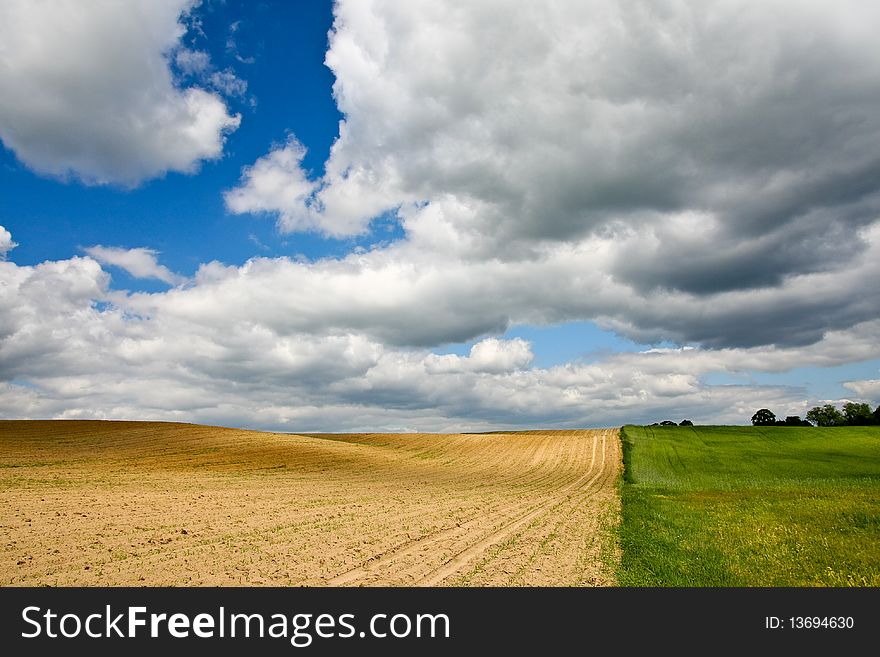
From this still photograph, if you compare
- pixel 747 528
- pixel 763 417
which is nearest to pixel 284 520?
pixel 747 528

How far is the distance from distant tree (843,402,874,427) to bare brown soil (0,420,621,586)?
13448cm

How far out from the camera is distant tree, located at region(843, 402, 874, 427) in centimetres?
14877

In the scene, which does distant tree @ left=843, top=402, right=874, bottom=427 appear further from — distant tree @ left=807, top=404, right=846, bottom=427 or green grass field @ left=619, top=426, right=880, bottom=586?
green grass field @ left=619, top=426, right=880, bottom=586

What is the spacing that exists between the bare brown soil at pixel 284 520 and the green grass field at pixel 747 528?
1.40m

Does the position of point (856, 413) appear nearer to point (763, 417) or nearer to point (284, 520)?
point (763, 417)

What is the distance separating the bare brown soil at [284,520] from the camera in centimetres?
1368

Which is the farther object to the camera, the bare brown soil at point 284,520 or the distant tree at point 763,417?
the distant tree at point 763,417

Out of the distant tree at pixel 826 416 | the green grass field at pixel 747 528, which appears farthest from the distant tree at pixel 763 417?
the green grass field at pixel 747 528

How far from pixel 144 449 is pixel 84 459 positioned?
8.73 m

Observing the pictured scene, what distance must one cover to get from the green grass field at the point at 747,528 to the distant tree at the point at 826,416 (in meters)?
125

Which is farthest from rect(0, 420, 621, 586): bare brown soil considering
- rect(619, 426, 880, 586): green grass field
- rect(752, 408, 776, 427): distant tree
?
rect(752, 408, 776, 427): distant tree

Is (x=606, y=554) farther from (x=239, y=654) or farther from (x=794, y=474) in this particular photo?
(x=794, y=474)

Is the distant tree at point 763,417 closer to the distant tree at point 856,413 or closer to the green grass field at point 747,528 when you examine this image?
the distant tree at point 856,413

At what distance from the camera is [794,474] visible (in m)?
48.4
